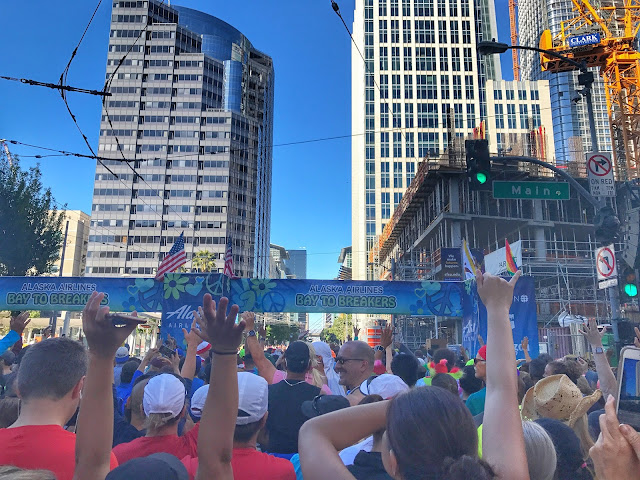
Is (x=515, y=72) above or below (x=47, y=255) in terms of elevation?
above

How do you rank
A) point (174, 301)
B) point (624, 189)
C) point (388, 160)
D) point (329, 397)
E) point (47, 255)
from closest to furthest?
point (329, 397) < point (624, 189) < point (174, 301) < point (47, 255) < point (388, 160)

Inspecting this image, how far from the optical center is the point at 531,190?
449 inches

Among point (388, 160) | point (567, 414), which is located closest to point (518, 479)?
point (567, 414)

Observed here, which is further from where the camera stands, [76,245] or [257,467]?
[76,245]

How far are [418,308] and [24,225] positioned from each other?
22.1 meters

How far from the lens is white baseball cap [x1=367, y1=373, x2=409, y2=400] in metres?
3.99

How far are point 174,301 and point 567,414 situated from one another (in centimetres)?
1531

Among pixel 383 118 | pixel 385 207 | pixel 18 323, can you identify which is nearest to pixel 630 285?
pixel 18 323

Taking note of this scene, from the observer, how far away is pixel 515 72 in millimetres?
135625

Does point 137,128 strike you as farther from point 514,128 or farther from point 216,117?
point 514,128

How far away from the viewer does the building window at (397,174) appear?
90.2 meters

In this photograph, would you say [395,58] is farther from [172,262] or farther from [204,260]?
[172,262]

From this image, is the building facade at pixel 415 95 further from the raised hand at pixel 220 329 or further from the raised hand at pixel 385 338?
the raised hand at pixel 220 329

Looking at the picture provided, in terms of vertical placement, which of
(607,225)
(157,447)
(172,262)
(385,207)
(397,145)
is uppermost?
(397,145)
